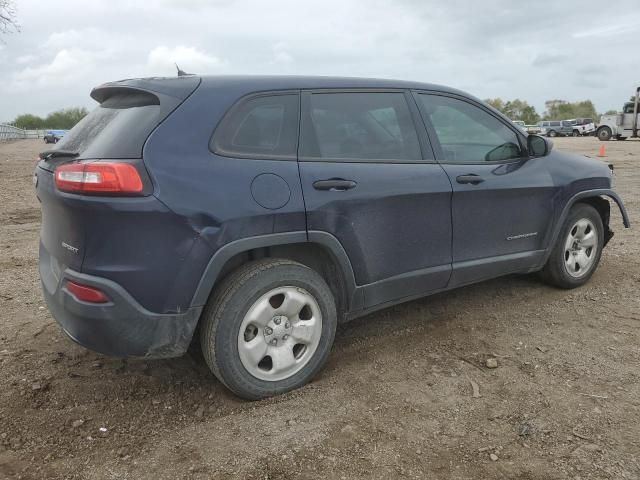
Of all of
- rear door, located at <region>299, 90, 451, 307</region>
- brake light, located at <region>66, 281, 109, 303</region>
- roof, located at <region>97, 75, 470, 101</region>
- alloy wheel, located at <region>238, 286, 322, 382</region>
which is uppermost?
roof, located at <region>97, 75, 470, 101</region>

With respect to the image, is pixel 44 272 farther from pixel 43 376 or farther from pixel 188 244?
pixel 188 244

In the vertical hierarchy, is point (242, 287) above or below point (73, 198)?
below

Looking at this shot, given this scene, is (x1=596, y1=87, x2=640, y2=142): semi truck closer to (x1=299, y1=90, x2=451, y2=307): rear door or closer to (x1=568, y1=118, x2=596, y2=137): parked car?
(x1=568, y1=118, x2=596, y2=137): parked car

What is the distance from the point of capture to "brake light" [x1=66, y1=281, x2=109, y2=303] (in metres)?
2.55

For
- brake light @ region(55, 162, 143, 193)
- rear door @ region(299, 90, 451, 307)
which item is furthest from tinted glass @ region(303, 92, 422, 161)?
brake light @ region(55, 162, 143, 193)

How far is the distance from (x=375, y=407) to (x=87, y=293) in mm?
1551

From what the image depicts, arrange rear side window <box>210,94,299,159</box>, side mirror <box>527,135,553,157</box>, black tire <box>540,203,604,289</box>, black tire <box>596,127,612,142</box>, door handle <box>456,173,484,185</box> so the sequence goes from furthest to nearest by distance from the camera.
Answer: black tire <box>596,127,612,142</box>
black tire <box>540,203,604,289</box>
side mirror <box>527,135,553,157</box>
door handle <box>456,173,484,185</box>
rear side window <box>210,94,299,159</box>

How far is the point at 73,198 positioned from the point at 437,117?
2.33 m

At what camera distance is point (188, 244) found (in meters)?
2.58

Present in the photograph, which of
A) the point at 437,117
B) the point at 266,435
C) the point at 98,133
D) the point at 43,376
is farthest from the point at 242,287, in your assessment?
the point at 437,117

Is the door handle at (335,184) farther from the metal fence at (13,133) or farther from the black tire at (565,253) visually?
the metal fence at (13,133)

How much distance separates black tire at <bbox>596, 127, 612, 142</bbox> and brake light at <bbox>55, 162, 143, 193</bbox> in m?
36.6

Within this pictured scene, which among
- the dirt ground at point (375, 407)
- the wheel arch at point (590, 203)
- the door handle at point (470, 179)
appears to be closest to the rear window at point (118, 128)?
the dirt ground at point (375, 407)

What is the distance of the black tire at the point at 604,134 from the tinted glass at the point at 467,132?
34.2 m
